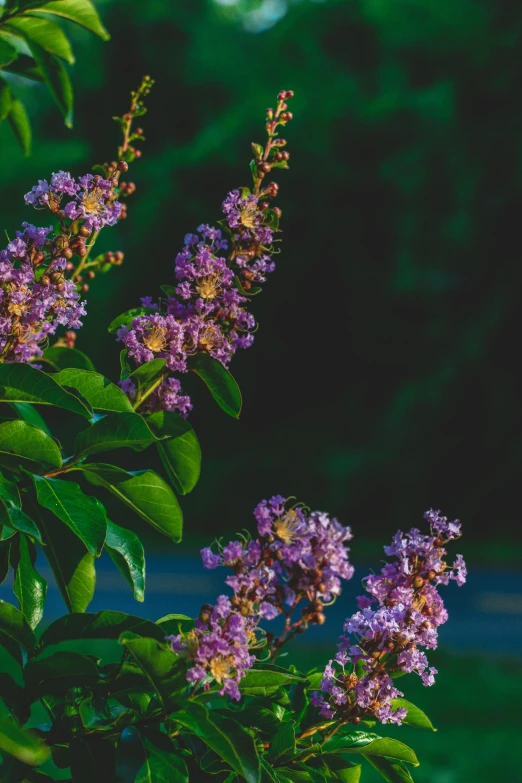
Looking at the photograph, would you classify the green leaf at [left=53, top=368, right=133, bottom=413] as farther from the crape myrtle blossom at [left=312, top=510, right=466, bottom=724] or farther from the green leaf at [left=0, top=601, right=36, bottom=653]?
the crape myrtle blossom at [left=312, top=510, right=466, bottom=724]

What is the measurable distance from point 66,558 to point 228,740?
1.42 feet

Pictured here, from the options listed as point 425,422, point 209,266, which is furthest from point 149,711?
point 425,422

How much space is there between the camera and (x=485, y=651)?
797cm

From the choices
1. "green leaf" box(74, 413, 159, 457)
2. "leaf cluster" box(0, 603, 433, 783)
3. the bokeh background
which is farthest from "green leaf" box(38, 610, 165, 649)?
the bokeh background

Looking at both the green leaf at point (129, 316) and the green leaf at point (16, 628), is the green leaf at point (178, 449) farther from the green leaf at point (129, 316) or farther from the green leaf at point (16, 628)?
the green leaf at point (16, 628)

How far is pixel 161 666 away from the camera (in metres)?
1.03

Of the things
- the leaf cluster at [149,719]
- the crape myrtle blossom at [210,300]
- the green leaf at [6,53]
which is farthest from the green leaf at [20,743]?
the green leaf at [6,53]

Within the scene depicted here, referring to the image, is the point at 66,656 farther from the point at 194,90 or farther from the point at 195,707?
the point at 194,90

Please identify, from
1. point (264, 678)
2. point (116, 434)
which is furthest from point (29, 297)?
point (264, 678)

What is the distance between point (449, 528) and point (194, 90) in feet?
58.9

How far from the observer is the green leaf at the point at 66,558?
1.33 m

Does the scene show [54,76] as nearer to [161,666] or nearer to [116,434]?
[116,434]

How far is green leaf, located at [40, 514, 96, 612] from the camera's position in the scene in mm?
1328

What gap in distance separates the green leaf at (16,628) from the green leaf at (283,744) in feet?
1.02
